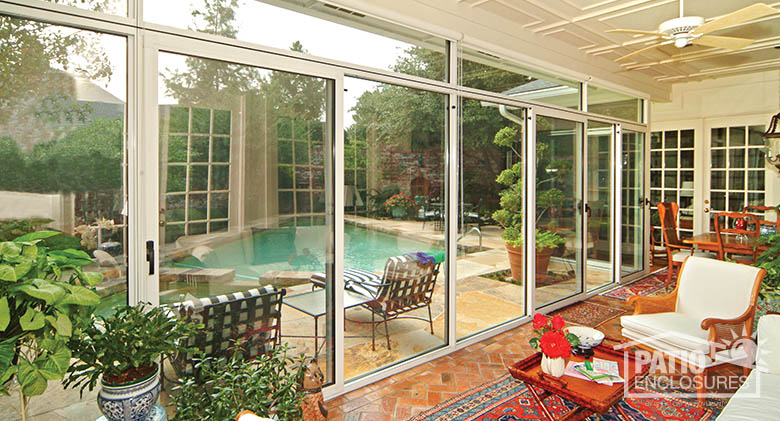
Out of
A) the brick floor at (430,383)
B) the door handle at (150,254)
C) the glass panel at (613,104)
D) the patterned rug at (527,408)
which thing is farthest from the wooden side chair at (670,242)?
the door handle at (150,254)

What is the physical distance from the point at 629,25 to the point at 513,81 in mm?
1376

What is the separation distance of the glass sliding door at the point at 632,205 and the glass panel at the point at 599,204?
24 centimetres

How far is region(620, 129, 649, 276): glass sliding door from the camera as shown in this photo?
5.96 meters

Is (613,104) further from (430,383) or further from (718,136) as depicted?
(430,383)

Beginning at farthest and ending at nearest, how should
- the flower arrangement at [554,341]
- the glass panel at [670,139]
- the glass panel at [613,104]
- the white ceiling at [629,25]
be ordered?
the glass panel at [670,139]
the glass panel at [613,104]
the white ceiling at [629,25]
the flower arrangement at [554,341]

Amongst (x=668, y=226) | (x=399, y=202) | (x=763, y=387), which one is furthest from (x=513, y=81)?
(x=668, y=226)

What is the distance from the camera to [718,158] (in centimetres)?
693

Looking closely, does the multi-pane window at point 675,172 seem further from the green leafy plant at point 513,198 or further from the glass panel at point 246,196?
the glass panel at point 246,196

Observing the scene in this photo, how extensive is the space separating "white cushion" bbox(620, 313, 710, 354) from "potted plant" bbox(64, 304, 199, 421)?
298cm

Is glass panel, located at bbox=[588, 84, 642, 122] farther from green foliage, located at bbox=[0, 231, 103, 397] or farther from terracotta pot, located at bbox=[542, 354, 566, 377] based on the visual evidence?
green foliage, located at bbox=[0, 231, 103, 397]

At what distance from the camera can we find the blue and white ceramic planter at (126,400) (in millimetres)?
1687

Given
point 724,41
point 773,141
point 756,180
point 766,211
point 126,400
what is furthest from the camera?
point 756,180

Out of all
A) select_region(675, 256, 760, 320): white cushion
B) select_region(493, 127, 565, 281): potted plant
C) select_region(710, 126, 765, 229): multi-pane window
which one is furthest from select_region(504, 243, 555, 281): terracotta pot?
select_region(710, 126, 765, 229): multi-pane window

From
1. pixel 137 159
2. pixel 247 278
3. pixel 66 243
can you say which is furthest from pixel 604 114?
pixel 66 243
